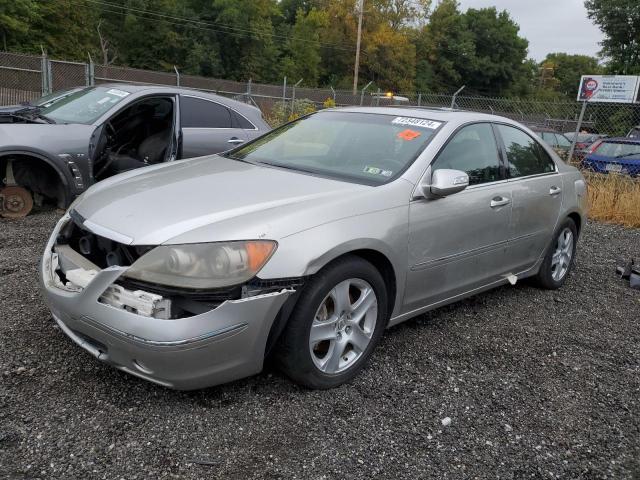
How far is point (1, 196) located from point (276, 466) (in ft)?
15.3

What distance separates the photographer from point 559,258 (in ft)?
16.4

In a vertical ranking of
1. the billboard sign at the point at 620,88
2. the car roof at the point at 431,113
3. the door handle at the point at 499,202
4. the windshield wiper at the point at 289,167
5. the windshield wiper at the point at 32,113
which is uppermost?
the billboard sign at the point at 620,88

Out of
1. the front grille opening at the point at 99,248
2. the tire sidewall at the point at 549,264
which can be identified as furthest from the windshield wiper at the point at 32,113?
the tire sidewall at the point at 549,264

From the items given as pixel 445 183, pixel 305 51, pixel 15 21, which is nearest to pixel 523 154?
pixel 445 183

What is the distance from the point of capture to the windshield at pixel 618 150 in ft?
39.2

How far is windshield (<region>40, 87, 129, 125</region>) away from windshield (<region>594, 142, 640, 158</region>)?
10.4 metres

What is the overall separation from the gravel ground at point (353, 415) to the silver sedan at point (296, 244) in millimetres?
227

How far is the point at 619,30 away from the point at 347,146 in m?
38.2

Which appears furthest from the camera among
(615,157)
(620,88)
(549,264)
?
(620,88)

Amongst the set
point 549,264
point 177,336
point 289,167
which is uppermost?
point 289,167

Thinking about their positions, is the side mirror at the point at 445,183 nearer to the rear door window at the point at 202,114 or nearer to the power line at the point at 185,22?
the rear door window at the point at 202,114

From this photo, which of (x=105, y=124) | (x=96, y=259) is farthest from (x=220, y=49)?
(x=96, y=259)

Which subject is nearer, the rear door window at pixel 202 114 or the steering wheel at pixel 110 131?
the steering wheel at pixel 110 131

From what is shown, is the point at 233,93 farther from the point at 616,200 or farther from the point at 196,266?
the point at 196,266
